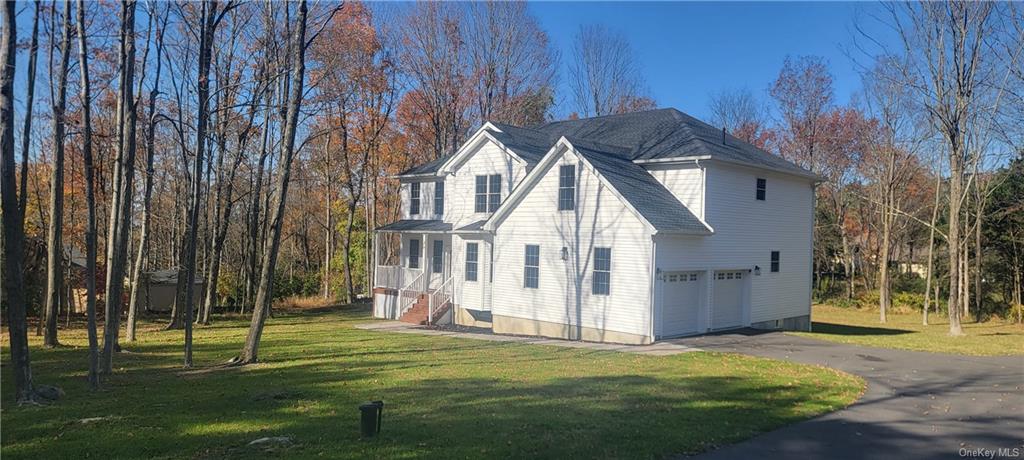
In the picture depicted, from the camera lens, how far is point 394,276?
1070 inches

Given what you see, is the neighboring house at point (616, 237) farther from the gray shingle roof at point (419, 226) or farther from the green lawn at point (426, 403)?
the green lawn at point (426, 403)

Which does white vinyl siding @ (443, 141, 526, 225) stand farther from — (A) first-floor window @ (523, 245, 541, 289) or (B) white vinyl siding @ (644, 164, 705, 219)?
(B) white vinyl siding @ (644, 164, 705, 219)

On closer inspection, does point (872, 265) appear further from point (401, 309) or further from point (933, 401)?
point (933, 401)

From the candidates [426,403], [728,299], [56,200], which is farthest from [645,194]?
[56,200]

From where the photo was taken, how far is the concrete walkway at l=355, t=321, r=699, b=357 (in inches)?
645

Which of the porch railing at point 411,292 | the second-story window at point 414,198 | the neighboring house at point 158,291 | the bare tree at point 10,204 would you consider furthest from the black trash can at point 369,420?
the neighboring house at point 158,291

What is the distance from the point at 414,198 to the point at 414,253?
2.58m

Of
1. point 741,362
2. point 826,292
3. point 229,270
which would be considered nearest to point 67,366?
point 741,362

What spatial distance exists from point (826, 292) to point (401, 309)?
32.1m

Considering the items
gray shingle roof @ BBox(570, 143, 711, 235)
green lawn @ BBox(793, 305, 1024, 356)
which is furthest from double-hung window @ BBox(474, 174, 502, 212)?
green lawn @ BBox(793, 305, 1024, 356)

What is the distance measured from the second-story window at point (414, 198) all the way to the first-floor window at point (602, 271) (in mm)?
11500

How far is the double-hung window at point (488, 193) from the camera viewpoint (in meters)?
24.0

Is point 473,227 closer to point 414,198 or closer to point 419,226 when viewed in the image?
point 419,226

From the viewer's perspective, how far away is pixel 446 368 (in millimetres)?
13312
